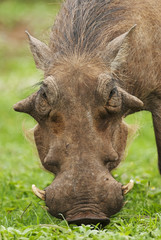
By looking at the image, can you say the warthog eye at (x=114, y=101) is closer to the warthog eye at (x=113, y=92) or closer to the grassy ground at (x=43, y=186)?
the warthog eye at (x=113, y=92)

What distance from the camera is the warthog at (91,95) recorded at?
3.76 m

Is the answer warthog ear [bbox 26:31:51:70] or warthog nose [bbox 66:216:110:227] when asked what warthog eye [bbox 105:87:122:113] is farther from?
warthog nose [bbox 66:216:110:227]

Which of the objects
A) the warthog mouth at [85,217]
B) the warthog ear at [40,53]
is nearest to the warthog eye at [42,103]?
the warthog ear at [40,53]

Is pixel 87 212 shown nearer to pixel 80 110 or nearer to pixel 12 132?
pixel 80 110

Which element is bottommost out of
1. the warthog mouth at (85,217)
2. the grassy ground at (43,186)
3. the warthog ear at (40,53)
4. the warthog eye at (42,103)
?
the grassy ground at (43,186)

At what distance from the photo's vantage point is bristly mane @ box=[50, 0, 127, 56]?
4445 mm

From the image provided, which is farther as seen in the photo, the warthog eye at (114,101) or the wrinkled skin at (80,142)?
the warthog eye at (114,101)

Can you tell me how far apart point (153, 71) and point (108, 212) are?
1.41 m

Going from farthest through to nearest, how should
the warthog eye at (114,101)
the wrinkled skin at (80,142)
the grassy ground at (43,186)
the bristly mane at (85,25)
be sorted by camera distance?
the bristly mane at (85,25) < the warthog eye at (114,101) < the wrinkled skin at (80,142) < the grassy ground at (43,186)

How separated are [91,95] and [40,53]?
0.74 meters

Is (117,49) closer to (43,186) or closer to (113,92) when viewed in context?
(113,92)

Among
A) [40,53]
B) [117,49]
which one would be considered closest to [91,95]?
[117,49]

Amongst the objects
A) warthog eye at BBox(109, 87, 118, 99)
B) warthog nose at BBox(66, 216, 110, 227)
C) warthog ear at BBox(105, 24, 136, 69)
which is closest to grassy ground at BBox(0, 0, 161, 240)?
warthog nose at BBox(66, 216, 110, 227)

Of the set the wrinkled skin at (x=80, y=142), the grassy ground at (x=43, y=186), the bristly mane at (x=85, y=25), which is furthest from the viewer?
the bristly mane at (x=85, y=25)
